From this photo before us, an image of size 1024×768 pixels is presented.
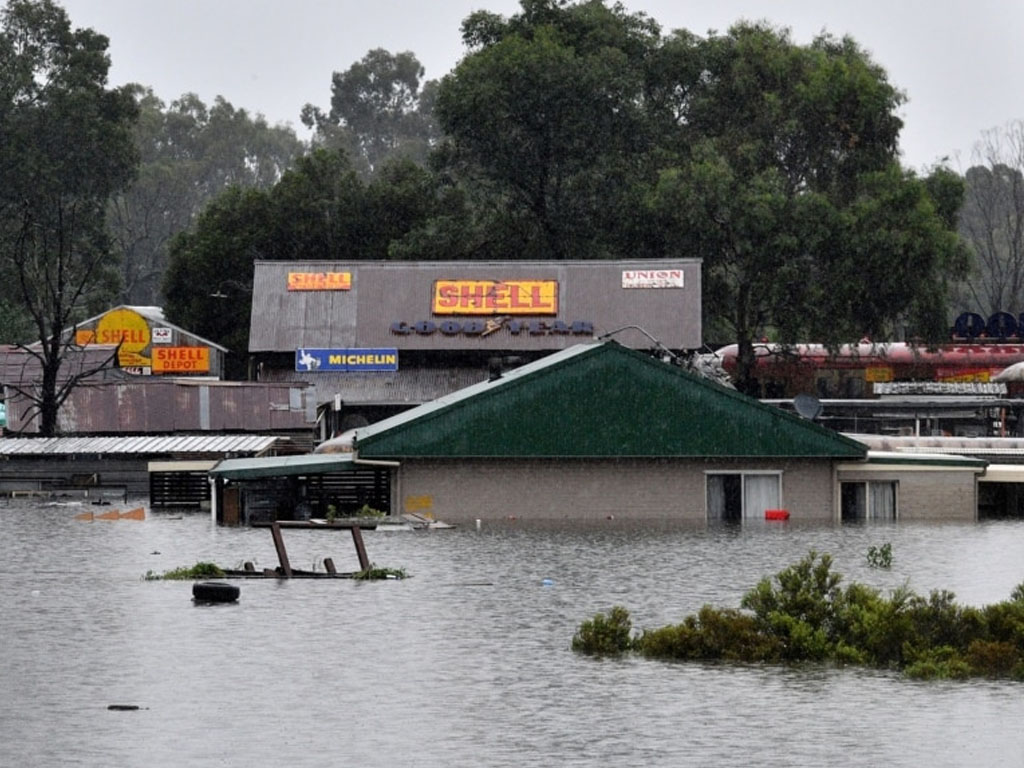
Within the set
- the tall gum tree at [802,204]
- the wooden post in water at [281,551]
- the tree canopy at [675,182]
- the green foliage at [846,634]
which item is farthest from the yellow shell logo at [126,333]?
the green foliage at [846,634]

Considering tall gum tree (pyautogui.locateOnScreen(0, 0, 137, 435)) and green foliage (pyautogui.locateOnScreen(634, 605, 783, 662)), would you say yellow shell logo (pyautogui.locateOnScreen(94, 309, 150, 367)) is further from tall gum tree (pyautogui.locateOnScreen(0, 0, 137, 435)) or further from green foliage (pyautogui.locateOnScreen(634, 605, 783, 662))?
green foliage (pyautogui.locateOnScreen(634, 605, 783, 662))

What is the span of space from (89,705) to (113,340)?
81785 mm

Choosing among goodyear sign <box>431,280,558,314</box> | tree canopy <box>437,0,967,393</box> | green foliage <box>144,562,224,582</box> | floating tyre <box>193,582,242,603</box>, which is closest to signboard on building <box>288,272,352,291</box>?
goodyear sign <box>431,280,558,314</box>

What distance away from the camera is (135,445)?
83938 millimetres

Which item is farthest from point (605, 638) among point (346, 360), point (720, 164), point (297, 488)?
point (720, 164)

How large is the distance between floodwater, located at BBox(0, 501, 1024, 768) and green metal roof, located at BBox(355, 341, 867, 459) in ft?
31.7

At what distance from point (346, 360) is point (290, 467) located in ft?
104

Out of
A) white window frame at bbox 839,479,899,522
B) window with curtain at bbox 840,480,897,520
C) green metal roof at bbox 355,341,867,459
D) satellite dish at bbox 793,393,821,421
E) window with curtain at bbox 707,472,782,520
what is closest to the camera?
green metal roof at bbox 355,341,867,459

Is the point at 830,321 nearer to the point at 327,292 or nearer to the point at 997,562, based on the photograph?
the point at 327,292

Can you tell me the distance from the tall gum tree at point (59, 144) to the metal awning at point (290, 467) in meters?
67.4

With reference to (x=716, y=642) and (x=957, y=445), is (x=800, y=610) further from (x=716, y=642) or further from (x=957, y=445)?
(x=957, y=445)

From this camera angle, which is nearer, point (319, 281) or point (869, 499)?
point (869, 499)

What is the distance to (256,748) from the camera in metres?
29.9

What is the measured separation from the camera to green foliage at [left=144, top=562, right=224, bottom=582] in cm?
5141
